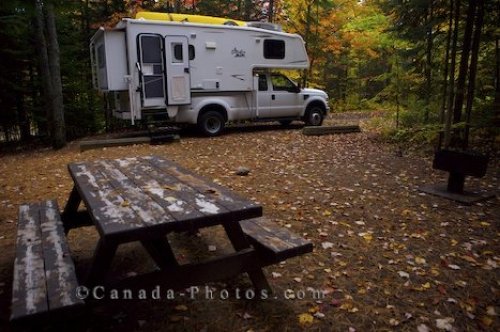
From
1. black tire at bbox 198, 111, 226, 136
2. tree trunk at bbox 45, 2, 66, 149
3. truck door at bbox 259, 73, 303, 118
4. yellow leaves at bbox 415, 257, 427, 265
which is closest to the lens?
yellow leaves at bbox 415, 257, 427, 265

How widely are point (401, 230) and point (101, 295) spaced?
10.9 feet

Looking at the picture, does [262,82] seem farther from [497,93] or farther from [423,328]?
[423,328]

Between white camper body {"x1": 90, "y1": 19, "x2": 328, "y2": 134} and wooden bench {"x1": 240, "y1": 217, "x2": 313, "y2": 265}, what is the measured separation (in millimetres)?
7815

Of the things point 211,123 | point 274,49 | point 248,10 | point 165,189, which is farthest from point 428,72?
point 248,10

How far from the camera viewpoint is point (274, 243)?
2.88 metres

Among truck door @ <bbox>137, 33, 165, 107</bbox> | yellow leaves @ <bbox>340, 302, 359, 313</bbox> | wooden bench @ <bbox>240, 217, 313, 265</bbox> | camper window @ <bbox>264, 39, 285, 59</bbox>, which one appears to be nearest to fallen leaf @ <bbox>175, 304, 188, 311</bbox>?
wooden bench @ <bbox>240, 217, 313, 265</bbox>

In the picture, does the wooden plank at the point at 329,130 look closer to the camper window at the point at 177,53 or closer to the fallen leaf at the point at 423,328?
the camper window at the point at 177,53

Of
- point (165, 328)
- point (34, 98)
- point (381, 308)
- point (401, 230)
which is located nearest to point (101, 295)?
point (165, 328)

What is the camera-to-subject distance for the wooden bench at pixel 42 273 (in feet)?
6.51

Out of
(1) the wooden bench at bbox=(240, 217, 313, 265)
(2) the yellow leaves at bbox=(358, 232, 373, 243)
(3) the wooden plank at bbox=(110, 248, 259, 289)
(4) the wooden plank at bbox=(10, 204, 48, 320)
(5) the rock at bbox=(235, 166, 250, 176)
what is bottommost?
(2) the yellow leaves at bbox=(358, 232, 373, 243)

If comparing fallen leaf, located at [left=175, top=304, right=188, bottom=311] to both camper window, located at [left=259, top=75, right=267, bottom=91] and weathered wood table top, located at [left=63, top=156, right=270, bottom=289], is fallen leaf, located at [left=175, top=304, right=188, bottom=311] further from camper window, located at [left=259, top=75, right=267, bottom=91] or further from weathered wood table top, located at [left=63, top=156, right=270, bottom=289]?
camper window, located at [left=259, top=75, right=267, bottom=91]

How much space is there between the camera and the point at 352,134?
39.0ft

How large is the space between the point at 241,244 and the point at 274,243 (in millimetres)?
249

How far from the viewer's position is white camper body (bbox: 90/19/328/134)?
998 centimetres
